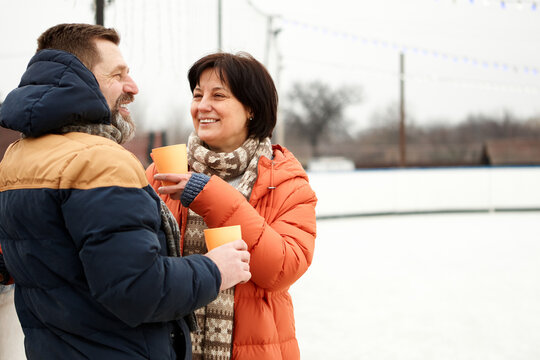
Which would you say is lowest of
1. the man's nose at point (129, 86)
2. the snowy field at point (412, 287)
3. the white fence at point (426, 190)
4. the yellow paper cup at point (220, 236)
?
the snowy field at point (412, 287)

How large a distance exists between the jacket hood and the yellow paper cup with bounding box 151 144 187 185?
310mm

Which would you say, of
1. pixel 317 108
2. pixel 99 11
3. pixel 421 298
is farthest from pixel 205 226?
pixel 317 108

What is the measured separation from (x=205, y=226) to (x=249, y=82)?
20.1 inches

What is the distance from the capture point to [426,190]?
12375 millimetres

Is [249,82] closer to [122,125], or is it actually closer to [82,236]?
[122,125]

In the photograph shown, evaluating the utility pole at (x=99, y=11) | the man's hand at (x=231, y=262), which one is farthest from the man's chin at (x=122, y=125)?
the utility pole at (x=99, y=11)

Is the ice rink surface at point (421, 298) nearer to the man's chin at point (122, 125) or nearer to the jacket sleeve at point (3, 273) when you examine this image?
the jacket sleeve at point (3, 273)

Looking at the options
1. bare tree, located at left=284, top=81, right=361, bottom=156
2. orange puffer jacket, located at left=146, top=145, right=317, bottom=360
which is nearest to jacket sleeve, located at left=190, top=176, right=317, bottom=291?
orange puffer jacket, located at left=146, top=145, right=317, bottom=360

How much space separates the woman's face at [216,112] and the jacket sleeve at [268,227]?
0.97 ft

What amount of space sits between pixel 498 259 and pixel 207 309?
580cm

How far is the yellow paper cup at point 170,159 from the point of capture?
1.38 metres

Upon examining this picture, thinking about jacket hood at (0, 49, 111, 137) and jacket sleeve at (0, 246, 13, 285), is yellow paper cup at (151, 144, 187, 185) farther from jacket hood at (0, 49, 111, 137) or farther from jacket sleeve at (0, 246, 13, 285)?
jacket sleeve at (0, 246, 13, 285)

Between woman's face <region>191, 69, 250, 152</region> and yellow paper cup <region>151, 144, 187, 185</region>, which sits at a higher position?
woman's face <region>191, 69, 250, 152</region>

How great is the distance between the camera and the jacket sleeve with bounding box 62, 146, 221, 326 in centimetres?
94
